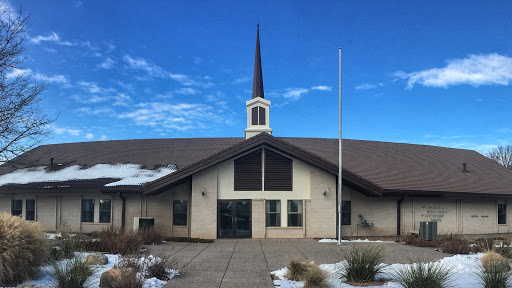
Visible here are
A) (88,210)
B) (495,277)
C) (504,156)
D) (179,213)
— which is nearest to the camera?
(495,277)

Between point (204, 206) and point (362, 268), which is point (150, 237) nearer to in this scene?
point (204, 206)

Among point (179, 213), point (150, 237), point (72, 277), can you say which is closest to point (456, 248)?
point (150, 237)

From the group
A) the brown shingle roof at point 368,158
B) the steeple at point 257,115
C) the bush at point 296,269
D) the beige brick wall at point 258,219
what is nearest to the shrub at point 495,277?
the bush at point 296,269

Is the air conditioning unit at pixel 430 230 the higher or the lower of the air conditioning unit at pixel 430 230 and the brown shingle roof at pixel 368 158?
the lower

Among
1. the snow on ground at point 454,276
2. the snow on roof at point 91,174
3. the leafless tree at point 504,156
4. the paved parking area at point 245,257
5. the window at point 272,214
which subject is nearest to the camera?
the snow on ground at point 454,276

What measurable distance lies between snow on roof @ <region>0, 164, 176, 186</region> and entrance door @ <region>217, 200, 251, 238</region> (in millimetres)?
4878

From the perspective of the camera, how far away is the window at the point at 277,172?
66.2ft

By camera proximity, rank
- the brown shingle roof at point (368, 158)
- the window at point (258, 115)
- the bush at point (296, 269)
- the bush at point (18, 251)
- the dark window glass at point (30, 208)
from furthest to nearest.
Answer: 1. the window at point (258, 115)
2. the brown shingle roof at point (368, 158)
3. the dark window glass at point (30, 208)
4. the bush at point (296, 269)
5. the bush at point (18, 251)

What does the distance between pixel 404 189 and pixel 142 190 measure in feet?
45.4

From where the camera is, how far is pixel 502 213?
1009 inches

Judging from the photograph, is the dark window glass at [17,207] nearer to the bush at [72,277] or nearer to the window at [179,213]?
the window at [179,213]

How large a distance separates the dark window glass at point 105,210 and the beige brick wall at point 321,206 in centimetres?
1109

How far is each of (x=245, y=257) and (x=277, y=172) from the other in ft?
23.3

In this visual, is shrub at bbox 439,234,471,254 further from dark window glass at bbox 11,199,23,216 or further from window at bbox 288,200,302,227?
dark window glass at bbox 11,199,23,216
